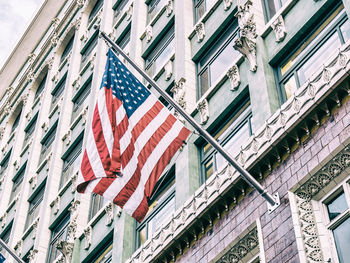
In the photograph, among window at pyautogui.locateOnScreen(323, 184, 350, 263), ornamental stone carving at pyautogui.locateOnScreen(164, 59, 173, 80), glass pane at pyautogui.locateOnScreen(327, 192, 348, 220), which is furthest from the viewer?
ornamental stone carving at pyautogui.locateOnScreen(164, 59, 173, 80)

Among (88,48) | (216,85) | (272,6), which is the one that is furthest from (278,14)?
(88,48)

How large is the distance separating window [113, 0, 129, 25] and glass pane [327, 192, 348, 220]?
26035 millimetres

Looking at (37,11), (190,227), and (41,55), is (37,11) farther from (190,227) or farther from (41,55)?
(190,227)

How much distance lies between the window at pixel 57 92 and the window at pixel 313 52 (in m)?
26.2

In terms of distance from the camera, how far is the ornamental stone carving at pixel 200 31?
27.9 meters

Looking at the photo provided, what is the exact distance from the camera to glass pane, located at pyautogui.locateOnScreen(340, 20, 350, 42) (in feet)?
63.3

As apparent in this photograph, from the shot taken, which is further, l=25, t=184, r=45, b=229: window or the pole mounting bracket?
l=25, t=184, r=45, b=229: window

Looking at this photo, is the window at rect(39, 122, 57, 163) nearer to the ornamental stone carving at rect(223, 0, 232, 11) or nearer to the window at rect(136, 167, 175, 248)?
the window at rect(136, 167, 175, 248)

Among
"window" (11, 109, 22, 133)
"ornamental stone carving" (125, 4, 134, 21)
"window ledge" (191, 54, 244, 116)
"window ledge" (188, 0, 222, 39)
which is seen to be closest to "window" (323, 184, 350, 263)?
"window ledge" (191, 54, 244, 116)

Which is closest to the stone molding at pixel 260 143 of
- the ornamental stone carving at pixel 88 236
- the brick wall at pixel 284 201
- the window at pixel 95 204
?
the brick wall at pixel 284 201

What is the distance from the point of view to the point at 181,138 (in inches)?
756

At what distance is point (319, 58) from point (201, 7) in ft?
36.4

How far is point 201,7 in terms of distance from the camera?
3022cm

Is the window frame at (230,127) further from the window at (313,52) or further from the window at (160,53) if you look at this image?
the window at (160,53)
